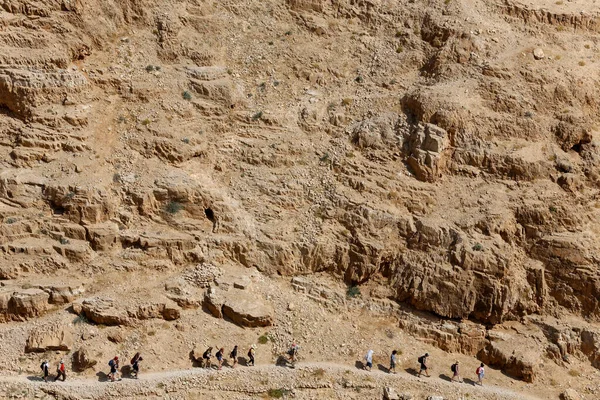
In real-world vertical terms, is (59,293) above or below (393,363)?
above

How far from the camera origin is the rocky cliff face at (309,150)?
1977 cm

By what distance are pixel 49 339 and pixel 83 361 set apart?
4.26 feet

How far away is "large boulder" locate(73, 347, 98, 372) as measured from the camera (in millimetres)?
17453

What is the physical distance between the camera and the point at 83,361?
17453 mm

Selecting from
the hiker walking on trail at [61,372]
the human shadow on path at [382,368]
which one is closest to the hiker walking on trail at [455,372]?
the human shadow on path at [382,368]

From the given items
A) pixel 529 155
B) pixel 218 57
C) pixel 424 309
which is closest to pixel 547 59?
pixel 529 155

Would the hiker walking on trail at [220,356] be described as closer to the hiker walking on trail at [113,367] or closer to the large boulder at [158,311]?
the large boulder at [158,311]

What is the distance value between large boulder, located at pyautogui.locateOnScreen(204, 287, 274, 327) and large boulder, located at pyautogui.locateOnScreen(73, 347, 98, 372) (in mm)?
3944

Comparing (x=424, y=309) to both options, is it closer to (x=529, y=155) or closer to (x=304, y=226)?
(x=304, y=226)

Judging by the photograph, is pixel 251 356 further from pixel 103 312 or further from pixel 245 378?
pixel 103 312

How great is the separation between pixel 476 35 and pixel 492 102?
10.8 feet

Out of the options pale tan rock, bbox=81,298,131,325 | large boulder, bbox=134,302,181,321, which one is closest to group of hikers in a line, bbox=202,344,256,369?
large boulder, bbox=134,302,181,321

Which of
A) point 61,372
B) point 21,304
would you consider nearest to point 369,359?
point 61,372

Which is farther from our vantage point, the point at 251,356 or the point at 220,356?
the point at 251,356
